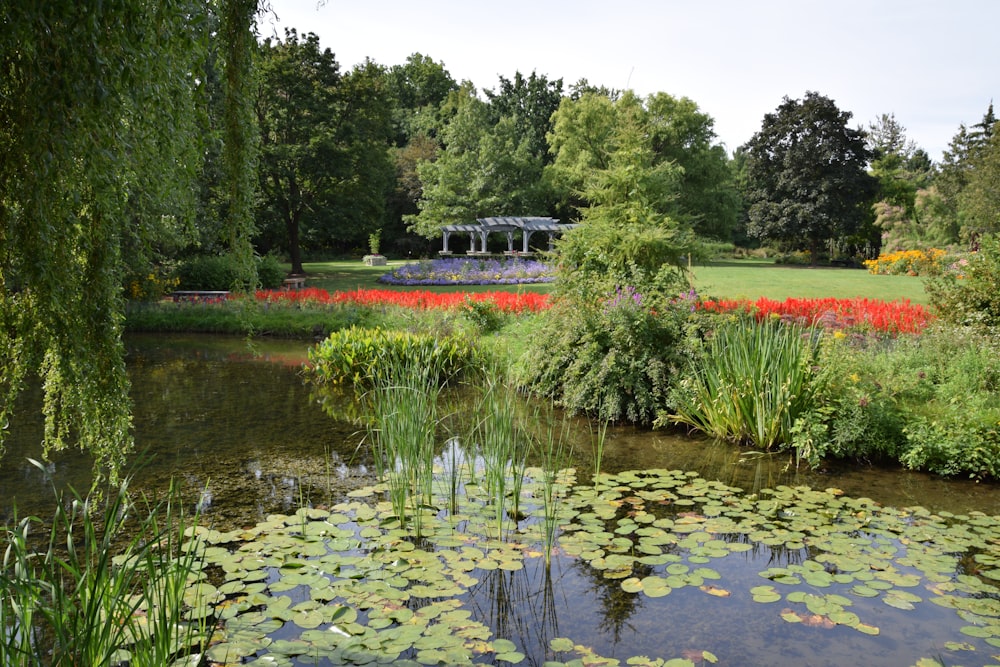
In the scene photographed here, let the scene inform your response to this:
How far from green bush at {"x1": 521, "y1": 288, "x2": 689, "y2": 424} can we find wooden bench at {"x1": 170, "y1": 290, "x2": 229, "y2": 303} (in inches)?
386

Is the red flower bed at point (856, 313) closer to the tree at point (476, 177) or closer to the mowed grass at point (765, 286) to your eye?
the mowed grass at point (765, 286)

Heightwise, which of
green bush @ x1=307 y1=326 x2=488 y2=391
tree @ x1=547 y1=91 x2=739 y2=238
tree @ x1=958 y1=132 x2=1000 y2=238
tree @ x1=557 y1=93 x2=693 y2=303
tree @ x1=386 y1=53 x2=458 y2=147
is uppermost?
tree @ x1=386 y1=53 x2=458 y2=147

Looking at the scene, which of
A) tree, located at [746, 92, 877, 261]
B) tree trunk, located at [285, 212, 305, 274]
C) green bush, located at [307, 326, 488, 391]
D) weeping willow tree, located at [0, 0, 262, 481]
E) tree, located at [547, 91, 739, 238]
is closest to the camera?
weeping willow tree, located at [0, 0, 262, 481]

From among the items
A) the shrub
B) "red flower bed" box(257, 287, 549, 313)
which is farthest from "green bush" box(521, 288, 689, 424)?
"red flower bed" box(257, 287, 549, 313)

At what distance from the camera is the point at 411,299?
1364 centimetres

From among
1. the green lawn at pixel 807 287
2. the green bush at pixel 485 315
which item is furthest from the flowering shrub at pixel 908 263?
the green bush at pixel 485 315

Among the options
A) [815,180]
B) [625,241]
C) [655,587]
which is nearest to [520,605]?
[655,587]

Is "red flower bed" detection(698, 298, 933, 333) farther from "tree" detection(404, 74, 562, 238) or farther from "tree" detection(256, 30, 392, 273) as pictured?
"tree" detection(404, 74, 562, 238)

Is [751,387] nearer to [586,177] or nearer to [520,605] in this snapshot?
[520,605]

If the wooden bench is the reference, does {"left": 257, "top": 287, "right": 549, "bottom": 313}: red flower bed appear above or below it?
above

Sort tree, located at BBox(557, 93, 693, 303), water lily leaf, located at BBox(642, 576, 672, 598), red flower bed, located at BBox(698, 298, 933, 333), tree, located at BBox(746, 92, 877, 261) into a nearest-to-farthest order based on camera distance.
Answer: water lily leaf, located at BBox(642, 576, 672, 598), tree, located at BBox(557, 93, 693, 303), red flower bed, located at BBox(698, 298, 933, 333), tree, located at BBox(746, 92, 877, 261)

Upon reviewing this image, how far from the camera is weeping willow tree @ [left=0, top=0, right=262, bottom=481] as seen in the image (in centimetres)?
205

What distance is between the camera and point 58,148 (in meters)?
2.08

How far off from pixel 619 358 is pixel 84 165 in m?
5.72
